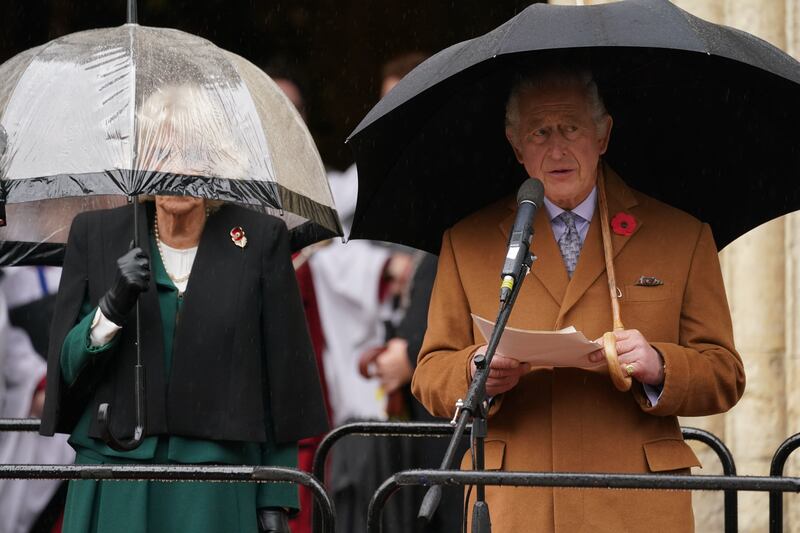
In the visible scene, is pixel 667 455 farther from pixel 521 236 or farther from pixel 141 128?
pixel 141 128

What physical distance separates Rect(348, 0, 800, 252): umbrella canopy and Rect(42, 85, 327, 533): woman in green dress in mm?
802

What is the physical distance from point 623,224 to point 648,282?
7.4 inches

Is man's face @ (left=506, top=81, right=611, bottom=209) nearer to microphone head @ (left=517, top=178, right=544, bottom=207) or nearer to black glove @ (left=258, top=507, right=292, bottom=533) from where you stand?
microphone head @ (left=517, top=178, right=544, bottom=207)

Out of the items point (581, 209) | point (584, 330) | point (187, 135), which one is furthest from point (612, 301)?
point (187, 135)

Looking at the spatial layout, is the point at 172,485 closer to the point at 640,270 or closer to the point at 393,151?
the point at 393,151

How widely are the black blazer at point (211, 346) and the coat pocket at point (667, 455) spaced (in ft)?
5.12

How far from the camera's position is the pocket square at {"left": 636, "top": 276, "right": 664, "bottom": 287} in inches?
179

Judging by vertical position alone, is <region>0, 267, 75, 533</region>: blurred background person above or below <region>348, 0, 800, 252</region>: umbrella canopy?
below

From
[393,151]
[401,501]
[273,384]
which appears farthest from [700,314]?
[401,501]

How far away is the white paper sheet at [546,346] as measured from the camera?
4.08 meters

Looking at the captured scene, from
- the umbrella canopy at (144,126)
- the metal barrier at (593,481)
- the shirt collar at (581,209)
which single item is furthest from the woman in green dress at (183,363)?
the metal barrier at (593,481)

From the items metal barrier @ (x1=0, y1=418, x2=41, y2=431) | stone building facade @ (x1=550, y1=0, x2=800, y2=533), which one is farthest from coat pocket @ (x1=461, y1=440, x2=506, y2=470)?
stone building facade @ (x1=550, y1=0, x2=800, y2=533)

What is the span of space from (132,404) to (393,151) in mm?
1263

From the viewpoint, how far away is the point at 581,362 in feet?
14.0
